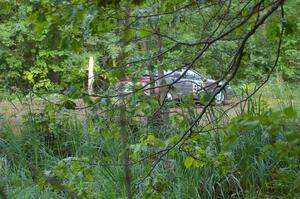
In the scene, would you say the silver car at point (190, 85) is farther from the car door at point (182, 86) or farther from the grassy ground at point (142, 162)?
the grassy ground at point (142, 162)

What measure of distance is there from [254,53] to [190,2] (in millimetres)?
623

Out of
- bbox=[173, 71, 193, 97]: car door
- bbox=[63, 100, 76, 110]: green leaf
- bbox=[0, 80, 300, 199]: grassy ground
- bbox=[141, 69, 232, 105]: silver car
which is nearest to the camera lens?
bbox=[63, 100, 76, 110]: green leaf

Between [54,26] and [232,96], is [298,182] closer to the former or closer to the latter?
[54,26]

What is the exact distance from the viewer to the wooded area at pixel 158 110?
2797 millimetres

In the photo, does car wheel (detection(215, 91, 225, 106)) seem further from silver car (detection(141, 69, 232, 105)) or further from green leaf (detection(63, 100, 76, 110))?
green leaf (detection(63, 100, 76, 110))

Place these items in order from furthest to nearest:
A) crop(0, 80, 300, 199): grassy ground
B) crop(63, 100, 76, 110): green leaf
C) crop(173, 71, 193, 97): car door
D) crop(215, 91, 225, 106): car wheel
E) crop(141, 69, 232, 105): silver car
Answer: crop(215, 91, 225, 106): car wheel < crop(173, 71, 193, 97): car door < crop(0, 80, 300, 199): grassy ground < crop(141, 69, 232, 105): silver car < crop(63, 100, 76, 110): green leaf

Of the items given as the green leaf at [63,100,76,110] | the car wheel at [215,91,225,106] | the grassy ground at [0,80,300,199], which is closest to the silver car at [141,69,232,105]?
the car wheel at [215,91,225,106]

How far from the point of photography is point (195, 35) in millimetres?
6918

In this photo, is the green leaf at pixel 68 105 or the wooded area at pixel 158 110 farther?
the green leaf at pixel 68 105

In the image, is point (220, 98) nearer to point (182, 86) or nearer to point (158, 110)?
point (182, 86)

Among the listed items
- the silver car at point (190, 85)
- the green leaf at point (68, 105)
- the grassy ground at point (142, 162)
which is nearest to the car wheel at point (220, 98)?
the silver car at point (190, 85)

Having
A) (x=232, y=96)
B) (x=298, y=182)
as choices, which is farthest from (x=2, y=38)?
(x=298, y=182)

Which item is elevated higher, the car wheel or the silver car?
the silver car

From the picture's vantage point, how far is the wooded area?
2797mm
